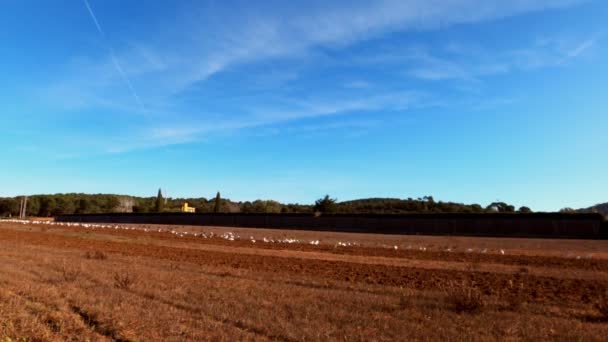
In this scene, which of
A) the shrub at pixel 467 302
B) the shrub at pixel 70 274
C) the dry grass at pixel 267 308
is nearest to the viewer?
the dry grass at pixel 267 308

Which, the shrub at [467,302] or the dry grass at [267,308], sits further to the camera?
the shrub at [467,302]

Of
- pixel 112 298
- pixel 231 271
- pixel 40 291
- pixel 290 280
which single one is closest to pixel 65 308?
pixel 112 298

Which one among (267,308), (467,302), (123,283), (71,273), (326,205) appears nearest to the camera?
(267,308)

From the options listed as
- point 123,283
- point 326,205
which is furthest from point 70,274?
point 326,205

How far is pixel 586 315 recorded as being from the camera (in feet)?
33.5

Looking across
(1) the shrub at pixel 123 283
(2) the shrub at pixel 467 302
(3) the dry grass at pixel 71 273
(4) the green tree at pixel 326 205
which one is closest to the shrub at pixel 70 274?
(3) the dry grass at pixel 71 273

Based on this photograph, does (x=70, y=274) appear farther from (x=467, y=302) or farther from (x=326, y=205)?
(x=326, y=205)

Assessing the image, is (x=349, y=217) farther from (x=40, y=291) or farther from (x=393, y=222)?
(x=40, y=291)

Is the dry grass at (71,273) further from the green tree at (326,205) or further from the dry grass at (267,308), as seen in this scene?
the green tree at (326,205)

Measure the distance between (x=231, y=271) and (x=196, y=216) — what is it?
64.1 meters

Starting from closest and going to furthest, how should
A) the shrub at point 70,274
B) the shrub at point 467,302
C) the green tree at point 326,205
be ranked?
the shrub at point 467,302
the shrub at point 70,274
the green tree at point 326,205

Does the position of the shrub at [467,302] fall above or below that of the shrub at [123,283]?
above

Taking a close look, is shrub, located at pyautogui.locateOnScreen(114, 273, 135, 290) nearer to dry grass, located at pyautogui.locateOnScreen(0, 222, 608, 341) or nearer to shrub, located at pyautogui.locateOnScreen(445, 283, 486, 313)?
dry grass, located at pyautogui.locateOnScreen(0, 222, 608, 341)

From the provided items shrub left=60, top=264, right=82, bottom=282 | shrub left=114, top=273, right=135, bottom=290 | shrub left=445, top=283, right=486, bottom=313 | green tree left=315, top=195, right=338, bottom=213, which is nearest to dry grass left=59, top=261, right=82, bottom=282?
shrub left=60, top=264, right=82, bottom=282
